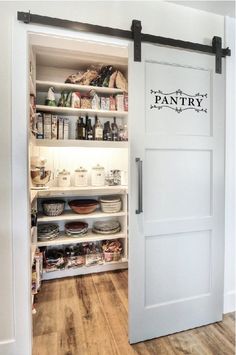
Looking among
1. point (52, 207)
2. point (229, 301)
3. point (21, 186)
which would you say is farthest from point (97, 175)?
point (229, 301)

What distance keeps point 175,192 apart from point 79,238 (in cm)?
133

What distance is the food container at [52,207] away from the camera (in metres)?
2.49

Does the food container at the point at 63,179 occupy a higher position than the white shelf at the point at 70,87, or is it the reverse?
the white shelf at the point at 70,87

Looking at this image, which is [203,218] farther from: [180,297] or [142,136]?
[142,136]

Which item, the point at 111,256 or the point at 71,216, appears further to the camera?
the point at 111,256

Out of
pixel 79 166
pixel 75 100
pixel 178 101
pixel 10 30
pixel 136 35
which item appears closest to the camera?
pixel 10 30

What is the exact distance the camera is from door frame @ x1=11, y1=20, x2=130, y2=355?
1.43 metres

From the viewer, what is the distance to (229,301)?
1984 mm

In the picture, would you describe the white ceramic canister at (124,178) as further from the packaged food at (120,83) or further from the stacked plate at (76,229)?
the packaged food at (120,83)

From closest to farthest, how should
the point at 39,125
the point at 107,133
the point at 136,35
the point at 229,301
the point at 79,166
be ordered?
the point at 136,35
the point at 229,301
the point at 39,125
the point at 107,133
the point at 79,166

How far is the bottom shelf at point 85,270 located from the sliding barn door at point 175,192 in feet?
3.62

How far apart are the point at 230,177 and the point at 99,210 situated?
1517 millimetres

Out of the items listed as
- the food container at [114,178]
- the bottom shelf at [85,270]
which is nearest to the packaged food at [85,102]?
the food container at [114,178]

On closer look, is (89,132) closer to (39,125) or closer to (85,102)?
(85,102)
